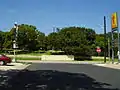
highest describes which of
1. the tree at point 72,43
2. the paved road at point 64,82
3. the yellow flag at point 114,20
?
the yellow flag at point 114,20

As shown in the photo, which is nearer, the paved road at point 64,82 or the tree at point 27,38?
the paved road at point 64,82

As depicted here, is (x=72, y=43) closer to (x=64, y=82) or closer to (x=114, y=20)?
(x=114, y=20)

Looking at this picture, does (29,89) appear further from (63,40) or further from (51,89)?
(63,40)

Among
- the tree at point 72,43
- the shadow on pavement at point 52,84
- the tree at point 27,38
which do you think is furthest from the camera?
the tree at point 27,38

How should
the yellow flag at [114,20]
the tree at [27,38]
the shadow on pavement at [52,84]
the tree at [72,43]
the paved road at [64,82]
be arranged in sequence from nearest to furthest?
the shadow on pavement at [52,84] → the paved road at [64,82] → the yellow flag at [114,20] → the tree at [72,43] → the tree at [27,38]

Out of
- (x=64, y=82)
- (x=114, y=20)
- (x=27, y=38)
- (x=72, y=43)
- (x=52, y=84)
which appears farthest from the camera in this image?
(x=27, y=38)

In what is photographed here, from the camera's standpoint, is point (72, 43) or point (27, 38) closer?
point (72, 43)

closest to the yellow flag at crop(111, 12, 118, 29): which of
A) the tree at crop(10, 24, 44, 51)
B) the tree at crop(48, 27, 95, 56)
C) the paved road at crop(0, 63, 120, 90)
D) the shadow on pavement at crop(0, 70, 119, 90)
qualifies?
the tree at crop(48, 27, 95, 56)

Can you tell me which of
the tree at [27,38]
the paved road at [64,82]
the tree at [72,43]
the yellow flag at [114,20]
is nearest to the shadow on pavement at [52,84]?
the paved road at [64,82]

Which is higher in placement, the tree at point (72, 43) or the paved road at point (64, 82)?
the tree at point (72, 43)

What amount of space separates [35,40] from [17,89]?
313 ft

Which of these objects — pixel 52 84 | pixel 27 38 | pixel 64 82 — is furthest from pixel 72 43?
pixel 52 84

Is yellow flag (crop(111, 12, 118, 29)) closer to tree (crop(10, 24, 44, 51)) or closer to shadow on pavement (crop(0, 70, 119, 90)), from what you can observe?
shadow on pavement (crop(0, 70, 119, 90))

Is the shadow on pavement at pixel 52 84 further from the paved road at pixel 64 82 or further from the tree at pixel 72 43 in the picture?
the tree at pixel 72 43
